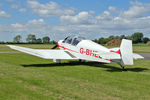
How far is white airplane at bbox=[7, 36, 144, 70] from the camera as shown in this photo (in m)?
9.52

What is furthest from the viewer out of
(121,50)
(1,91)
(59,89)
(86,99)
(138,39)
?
(138,39)

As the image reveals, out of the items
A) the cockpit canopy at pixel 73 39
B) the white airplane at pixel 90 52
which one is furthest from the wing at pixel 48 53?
the cockpit canopy at pixel 73 39

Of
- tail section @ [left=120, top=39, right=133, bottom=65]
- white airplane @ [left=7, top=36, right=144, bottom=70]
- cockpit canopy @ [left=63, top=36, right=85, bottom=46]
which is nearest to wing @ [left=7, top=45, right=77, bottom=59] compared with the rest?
white airplane @ [left=7, top=36, right=144, bottom=70]

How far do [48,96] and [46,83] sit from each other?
170 centimetres

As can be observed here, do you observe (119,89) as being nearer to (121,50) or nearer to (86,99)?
(86,99)

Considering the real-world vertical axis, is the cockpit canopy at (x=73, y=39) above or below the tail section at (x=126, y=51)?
above

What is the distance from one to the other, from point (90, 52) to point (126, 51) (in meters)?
2.69

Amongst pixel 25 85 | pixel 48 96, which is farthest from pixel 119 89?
pixel 25 85

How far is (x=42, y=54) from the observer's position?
12859 millimetres

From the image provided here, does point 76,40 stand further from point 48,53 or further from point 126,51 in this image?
point 126,51

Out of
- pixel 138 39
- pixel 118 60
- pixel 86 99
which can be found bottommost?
pixel 86 99

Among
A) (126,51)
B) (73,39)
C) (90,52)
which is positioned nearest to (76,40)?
(73,39)

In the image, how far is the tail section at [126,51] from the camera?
31.0 feet

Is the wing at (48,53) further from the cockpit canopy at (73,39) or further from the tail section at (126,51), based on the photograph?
the tail section at (126,51)
